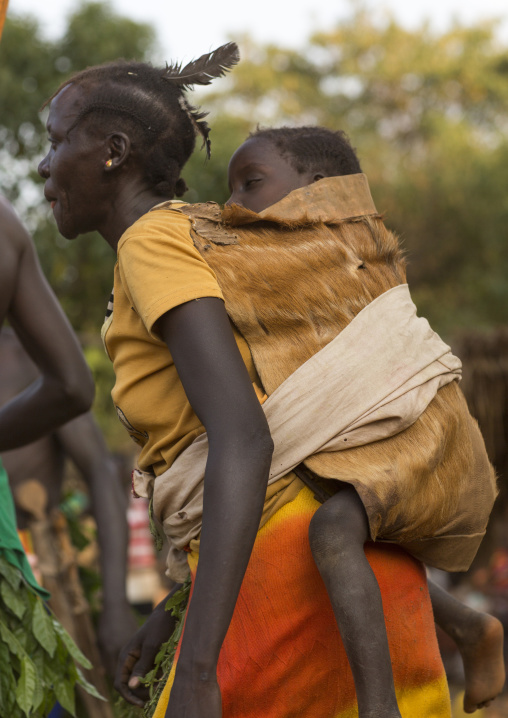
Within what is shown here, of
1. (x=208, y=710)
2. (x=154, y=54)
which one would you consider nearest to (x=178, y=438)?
(x=208, y=710)

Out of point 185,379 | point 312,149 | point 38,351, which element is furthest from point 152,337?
point 38,351

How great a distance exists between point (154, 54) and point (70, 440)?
12002 millimetres

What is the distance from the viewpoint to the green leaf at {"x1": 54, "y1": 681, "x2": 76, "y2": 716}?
8.40 feet

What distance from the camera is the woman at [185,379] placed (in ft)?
4.94

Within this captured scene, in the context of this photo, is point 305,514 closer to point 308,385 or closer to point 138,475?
point 308,385

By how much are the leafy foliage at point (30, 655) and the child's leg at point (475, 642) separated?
40.8 inches

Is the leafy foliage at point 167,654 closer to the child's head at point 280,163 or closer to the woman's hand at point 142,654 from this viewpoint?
the woman's hand at point 142,654

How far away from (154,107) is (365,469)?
989 mm

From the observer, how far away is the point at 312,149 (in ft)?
7.63

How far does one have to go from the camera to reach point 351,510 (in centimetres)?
168

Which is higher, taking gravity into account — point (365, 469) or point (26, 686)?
point (365, 469)

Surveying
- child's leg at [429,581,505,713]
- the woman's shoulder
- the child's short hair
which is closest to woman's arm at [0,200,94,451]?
the child's short hair

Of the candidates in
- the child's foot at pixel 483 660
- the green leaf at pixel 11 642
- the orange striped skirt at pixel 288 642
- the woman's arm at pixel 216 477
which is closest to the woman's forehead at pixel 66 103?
the woman's arm at pixel 216 477

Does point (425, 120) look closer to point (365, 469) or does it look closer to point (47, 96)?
point (47, 96)
